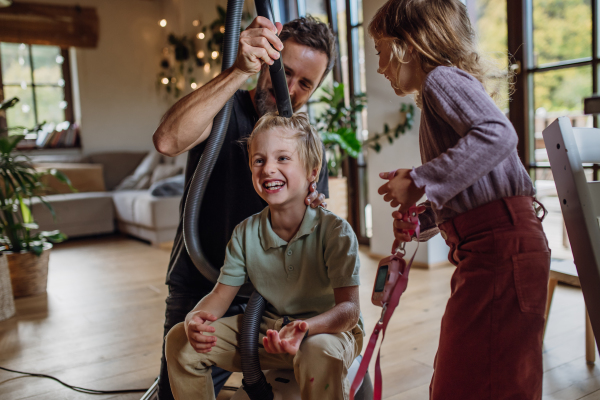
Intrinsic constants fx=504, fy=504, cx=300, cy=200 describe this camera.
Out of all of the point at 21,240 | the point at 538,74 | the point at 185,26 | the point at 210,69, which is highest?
the point at 185,26

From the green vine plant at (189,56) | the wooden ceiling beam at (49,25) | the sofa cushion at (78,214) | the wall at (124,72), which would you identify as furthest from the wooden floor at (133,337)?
the wooden ceiling beam at (49,25)

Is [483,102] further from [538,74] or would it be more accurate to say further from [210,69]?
[210,69]

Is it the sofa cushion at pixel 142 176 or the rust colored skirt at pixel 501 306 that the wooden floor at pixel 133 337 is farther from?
the sofa cushion at pixel 142 176

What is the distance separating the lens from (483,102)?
2.72 feet

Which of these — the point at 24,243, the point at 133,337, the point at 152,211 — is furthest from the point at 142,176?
the point at 133,337

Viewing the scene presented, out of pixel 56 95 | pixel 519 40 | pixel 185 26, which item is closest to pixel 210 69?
pixel 185 26

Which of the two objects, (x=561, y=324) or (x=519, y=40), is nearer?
(x=561, y=324)

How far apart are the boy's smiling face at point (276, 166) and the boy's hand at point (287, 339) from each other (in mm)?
288

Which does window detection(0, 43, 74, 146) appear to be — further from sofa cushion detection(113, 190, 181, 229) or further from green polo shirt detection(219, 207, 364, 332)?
green polo shirt detection(219, 207, 364, 332)

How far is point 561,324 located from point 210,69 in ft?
14.7

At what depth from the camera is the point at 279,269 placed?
1.12 meters

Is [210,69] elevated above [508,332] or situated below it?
above

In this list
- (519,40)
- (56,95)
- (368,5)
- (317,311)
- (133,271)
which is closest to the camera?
(317,311)

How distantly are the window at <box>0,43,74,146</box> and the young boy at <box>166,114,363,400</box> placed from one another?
541cm
